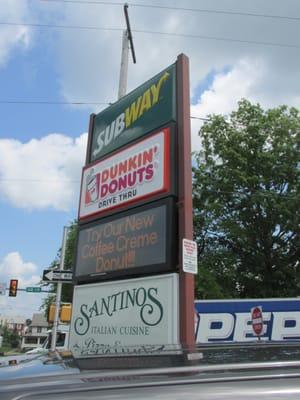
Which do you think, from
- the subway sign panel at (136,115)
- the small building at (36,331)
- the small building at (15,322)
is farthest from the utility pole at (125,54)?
the small building at (15,322)

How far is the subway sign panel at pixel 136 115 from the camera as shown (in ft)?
30.6

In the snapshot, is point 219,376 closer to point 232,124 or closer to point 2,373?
point 2,373

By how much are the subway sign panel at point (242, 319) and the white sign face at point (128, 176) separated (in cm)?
1232

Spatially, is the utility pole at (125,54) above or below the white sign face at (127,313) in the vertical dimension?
above

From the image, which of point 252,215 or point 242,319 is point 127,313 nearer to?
point 242,319

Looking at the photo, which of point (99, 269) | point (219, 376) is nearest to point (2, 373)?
point (219, 376)

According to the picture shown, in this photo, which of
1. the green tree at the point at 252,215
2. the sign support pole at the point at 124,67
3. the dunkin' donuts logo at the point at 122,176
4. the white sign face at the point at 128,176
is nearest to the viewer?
the white sign face at the point at 128,176

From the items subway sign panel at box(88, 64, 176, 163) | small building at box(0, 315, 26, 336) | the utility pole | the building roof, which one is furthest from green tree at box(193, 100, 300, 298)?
small building at box(0, 315, 26, 336)

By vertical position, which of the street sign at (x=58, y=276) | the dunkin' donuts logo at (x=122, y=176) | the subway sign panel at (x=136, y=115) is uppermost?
the subway sign panel at (x=136, y=115)

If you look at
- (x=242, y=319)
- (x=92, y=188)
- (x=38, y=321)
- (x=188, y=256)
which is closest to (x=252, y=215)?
(x=242, y=319)

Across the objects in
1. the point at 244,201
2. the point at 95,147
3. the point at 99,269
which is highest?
the point at 244,201

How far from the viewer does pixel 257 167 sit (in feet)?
98.1

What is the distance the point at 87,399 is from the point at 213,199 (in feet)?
92.0

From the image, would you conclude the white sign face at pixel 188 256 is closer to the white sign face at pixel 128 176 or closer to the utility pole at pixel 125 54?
the white sign face at pixel 128 176
